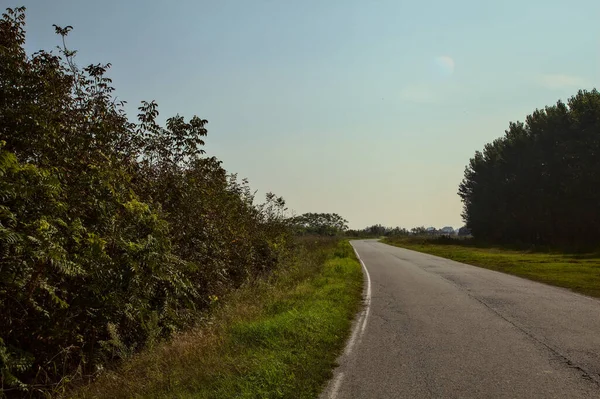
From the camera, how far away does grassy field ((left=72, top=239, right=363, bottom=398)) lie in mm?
5867

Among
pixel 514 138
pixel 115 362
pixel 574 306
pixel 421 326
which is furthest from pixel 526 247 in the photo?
pixel 115 362

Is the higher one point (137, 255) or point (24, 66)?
point (24, 66)

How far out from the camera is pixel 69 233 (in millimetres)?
6312

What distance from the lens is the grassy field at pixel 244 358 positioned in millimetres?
5867

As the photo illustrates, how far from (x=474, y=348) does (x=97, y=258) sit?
5927 millimetres

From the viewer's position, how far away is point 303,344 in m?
7.94

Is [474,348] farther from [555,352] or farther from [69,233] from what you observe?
[69,233]

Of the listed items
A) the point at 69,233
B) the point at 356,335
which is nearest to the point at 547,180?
the point at 356,335

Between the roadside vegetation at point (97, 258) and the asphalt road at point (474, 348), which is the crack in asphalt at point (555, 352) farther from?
the roadside vegetation at point (97, 258)

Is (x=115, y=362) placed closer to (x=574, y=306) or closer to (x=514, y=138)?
(x=574, y=306)

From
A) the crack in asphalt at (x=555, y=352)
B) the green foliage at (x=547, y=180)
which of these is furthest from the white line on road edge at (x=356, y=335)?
the green foliage at (x=547, y=180)

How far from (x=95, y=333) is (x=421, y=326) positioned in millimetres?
6094

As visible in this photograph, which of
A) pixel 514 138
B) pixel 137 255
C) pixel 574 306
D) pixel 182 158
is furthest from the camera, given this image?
pixel 514 138

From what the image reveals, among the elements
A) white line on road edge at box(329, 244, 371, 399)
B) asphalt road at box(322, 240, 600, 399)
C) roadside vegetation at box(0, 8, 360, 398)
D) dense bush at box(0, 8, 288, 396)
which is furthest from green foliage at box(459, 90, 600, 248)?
dense bush at box(0, 8, 288, 396)
